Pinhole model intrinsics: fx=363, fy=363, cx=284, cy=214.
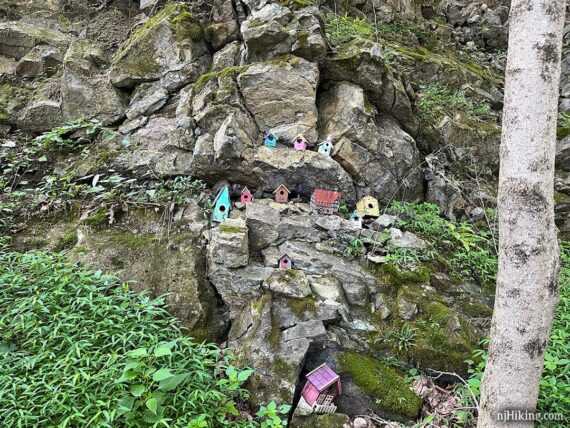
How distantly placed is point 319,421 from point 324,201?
3.29 m

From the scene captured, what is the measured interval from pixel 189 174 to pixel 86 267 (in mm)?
2231

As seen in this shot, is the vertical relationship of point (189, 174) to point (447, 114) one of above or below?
below

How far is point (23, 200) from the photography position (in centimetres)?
602

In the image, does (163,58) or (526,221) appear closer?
(526,221)

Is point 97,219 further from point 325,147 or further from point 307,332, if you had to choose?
point 325,147

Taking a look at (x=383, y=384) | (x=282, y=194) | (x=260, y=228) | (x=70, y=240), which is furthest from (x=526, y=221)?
(x=70, y=240)

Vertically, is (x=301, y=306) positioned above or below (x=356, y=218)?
below

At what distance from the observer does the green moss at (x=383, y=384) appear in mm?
4004

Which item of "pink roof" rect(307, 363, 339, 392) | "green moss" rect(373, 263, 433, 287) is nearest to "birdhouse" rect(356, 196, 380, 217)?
"green moss" rect(373, 263, 433, 287)

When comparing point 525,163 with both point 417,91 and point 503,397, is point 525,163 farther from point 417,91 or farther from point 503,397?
point 417,91

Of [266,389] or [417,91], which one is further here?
[417,91]

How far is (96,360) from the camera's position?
11.7 feet

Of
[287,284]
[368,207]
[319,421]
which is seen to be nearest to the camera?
[319,421]

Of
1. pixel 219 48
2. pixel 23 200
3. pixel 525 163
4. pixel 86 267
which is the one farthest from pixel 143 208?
pixel 525 163
